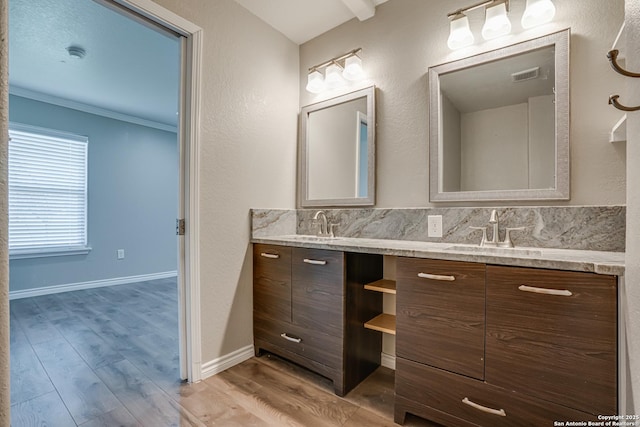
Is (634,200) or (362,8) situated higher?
(362,8)

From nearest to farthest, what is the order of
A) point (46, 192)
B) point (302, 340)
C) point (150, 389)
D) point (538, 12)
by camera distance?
point (538, 12) → point (150, 389) → point (302, 340) → point (46, 192)

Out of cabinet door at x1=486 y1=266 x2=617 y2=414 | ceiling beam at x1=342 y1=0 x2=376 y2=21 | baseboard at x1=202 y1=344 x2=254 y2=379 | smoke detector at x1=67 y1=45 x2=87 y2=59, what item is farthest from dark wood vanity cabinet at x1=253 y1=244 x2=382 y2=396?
smoke detector at x1=67 y1=45 x2=87 y2=59

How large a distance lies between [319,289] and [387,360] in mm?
746

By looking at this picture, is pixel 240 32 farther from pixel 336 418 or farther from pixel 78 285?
pixel 78 285

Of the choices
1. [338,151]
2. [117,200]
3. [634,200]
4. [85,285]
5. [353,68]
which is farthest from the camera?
[117,200]

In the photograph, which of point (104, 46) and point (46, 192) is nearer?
point (104, 46)

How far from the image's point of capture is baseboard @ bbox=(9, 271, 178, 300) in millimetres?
3533

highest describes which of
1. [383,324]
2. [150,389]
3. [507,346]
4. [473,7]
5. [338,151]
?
[473,7]

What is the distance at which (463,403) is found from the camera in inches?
48.6

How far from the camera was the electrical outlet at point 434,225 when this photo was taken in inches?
68.9

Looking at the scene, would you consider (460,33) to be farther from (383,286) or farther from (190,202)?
(190,202)

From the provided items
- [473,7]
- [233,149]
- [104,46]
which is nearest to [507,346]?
[473,7]

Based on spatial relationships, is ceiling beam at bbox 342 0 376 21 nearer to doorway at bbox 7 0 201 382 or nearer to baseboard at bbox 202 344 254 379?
doorway at bbox 7 0 201 382

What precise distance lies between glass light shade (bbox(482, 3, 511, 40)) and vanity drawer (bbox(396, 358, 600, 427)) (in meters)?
1.70
